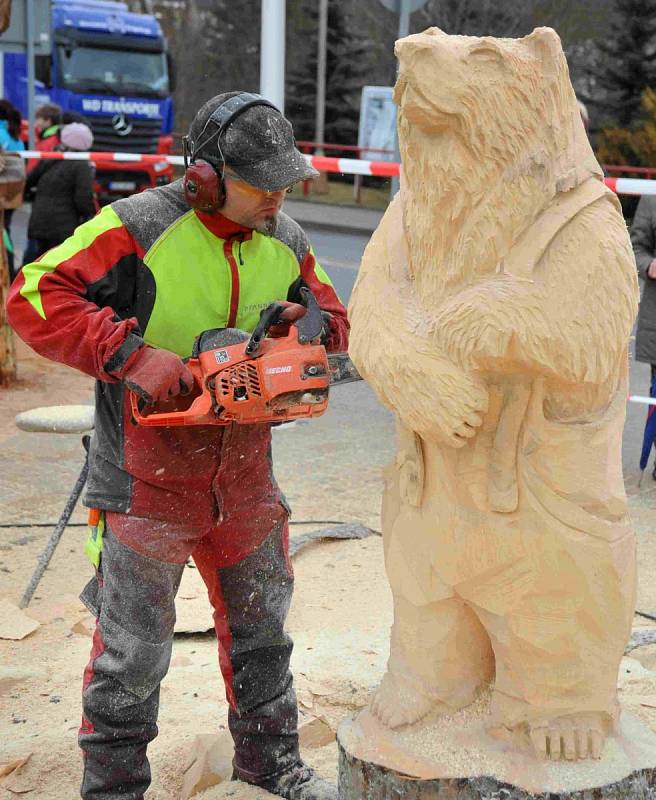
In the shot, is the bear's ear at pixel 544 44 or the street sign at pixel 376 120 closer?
the bear's ear at pixel 544 44

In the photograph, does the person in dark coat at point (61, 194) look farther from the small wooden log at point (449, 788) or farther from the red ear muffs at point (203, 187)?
the small wooden log at point (449, 788)

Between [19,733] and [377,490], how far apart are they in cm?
258

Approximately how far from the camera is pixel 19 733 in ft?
10.8

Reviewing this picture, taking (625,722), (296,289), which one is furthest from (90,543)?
(625,722)

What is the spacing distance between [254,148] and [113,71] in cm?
1662

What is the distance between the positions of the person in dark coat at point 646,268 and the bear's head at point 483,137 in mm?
Result: 3426

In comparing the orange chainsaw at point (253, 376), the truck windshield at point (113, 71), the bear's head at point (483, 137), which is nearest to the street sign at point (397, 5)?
the orange chainsaw at point (253, 376)

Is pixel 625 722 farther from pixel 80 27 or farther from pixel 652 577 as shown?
pixel 80 27

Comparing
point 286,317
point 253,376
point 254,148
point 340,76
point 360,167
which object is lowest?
point 340,76

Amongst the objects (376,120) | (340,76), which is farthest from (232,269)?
(340,76)

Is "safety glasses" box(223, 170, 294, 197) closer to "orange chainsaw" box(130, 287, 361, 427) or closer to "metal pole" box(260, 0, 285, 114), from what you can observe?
"orange chainsaw" box(130, 287, 361, 427)

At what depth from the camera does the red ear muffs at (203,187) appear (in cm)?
252

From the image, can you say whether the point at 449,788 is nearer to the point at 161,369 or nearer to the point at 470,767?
the point at 470,767

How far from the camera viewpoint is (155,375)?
2465 millimetres
